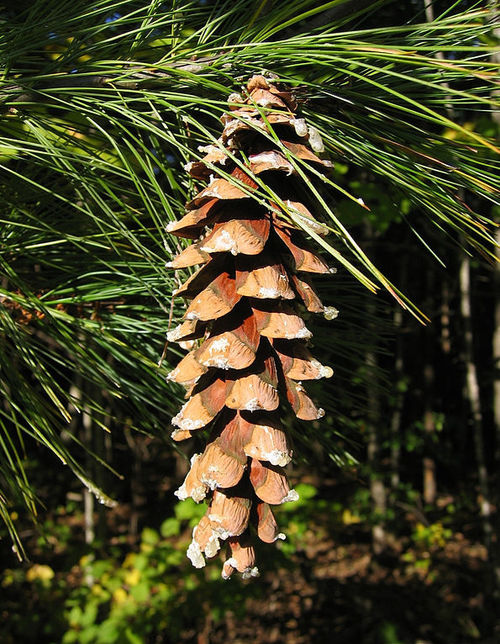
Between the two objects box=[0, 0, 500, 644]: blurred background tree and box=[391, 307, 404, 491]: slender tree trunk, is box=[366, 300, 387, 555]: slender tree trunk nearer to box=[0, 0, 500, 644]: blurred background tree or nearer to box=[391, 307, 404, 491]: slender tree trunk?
box=[0, 0, 500, 644]: blurred background tree

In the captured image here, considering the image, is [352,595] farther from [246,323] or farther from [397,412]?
[246,323]

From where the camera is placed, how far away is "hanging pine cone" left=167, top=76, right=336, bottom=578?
1.55 feet

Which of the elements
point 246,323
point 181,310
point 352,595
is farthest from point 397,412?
point 246,323

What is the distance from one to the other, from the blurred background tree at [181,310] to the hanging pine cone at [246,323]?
0.04 meters

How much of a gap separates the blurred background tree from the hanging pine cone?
1.7 inches

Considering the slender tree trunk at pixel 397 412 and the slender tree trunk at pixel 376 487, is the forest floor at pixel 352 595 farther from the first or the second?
the slender tree trunk at pixel 397 412

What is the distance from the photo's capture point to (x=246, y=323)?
504 mm

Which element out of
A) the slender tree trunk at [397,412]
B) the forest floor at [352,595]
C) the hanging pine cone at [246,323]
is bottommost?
the forest floor at [352,595]

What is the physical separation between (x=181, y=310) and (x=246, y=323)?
0.27 metres

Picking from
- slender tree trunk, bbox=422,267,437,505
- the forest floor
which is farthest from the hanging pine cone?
slender tree trunk, bbox=422,267,437,505

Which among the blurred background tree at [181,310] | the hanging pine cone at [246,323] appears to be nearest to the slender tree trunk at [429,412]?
the blurred background tree at [181,310]

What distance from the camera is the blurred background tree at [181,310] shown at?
546 millimetres

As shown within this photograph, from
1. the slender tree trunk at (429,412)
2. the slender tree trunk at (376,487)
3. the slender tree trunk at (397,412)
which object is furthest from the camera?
the slender tree trunk at (429,412)

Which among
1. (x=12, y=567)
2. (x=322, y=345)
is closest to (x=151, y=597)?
(x=12, y=567)
